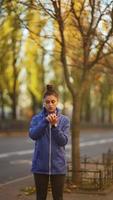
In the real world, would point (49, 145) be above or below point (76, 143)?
below

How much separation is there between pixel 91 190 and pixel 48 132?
15.9 feet

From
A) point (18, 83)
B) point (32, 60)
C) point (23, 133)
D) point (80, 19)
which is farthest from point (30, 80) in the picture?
point (80, 19)

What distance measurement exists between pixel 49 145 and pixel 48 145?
0.01 metres

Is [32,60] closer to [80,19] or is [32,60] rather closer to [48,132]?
[80,19]

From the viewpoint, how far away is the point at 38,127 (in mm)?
7402

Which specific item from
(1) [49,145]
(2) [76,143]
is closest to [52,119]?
(1) [49,145]

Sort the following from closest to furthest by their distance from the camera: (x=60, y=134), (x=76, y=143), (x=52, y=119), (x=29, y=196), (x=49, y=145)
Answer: (x=52, y=119)
(x=60, y=134)
(x=49, y=145)
(x=29, y=196)
(x=76, y=143)

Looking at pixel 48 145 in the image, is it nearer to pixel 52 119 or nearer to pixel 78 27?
pixel 52 119

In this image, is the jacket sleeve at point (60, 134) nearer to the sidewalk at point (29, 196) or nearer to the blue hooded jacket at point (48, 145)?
the blue hooded jacket at point (48, 145)

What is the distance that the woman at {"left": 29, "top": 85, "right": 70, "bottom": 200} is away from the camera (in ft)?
24.3

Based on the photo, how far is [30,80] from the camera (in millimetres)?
62125

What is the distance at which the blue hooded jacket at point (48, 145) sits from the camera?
743 centimetres

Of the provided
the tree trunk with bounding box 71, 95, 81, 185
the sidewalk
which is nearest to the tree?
the tree trunk with bounding box 71, 95, 81, 185

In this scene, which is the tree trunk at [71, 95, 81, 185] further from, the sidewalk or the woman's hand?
the woman's hand
